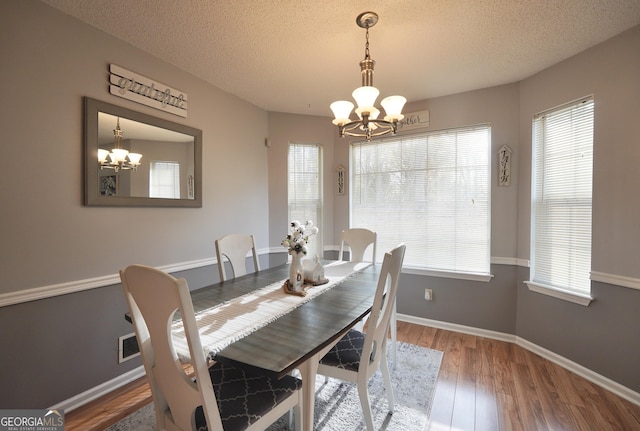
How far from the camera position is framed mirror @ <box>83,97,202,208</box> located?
6.37ft

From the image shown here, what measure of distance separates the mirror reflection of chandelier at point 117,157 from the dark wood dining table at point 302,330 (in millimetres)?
1156

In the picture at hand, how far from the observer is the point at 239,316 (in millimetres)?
1412

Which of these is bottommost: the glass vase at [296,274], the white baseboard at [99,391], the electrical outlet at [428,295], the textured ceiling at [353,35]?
the white baseboard at [99,391]

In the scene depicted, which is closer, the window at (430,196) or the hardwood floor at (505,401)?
the hardwood floor at (505,401)

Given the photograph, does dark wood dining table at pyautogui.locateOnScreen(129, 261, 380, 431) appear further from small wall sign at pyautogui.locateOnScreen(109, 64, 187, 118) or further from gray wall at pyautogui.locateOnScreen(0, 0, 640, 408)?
small wall sign at pyautogui.locateOnScreen(109, 64, 187, 118)

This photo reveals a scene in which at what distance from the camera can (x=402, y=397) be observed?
6.53 feet

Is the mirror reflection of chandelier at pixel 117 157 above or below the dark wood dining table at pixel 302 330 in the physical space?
above

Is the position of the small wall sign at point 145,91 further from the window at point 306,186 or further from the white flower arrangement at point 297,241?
the white flower arrangement at point 297,241

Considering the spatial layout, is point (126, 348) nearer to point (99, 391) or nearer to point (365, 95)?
point (99, 391)

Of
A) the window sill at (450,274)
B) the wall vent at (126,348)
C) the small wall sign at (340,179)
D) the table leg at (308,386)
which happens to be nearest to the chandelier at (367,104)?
the table leg at (308,386)

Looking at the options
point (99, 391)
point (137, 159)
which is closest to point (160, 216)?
point (137, 159)

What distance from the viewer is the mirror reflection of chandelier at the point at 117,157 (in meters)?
2.00

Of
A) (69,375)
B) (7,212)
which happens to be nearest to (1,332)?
(69,375)

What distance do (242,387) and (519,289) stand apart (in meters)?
2.75
